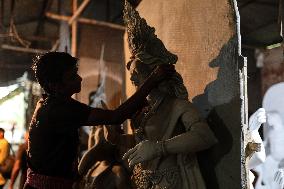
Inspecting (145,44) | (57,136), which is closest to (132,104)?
(145,44)

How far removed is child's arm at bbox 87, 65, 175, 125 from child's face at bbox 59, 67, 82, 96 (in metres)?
0.26

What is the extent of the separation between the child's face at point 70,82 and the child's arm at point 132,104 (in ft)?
0.86

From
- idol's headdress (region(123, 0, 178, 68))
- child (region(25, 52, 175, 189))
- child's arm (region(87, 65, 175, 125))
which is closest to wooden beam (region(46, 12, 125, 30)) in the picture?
child (region(25, 52, 175, 189))

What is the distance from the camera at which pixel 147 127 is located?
2.48 metres

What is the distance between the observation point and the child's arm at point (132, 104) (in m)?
2.36

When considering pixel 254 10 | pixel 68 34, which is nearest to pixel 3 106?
pixel 68 34

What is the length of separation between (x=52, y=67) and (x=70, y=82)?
0.15 meters

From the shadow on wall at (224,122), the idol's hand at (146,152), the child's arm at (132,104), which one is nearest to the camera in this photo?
the idol's hand at (146,152)

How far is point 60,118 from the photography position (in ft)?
7.91

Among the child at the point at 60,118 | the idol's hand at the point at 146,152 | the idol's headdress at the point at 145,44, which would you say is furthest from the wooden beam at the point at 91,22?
the idol's hand at the point at 146,152

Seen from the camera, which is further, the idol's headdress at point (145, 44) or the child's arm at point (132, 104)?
the idol's headdress at point (145, 44)

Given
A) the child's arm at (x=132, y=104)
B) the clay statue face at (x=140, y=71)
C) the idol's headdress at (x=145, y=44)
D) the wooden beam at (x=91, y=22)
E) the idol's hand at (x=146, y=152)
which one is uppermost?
the wooden beam at (x=91, y=22)

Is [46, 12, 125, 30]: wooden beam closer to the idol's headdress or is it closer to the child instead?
the child

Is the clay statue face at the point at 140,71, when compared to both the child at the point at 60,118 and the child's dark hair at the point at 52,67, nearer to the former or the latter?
the child at the point at 60,118
